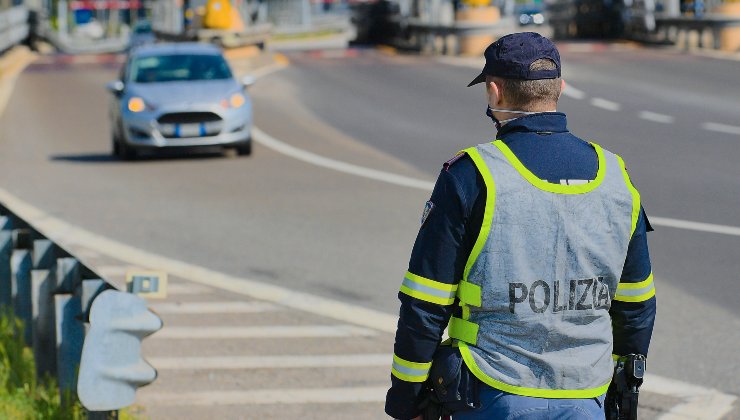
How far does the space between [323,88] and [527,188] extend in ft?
81.6

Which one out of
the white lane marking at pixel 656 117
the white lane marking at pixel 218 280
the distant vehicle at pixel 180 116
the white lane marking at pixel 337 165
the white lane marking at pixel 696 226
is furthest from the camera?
the white lane marking at pixel 656 117

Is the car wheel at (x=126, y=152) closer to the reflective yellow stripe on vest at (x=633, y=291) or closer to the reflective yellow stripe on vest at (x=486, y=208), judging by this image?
the reflective yellow stripe on vest at (x=633, y=291)

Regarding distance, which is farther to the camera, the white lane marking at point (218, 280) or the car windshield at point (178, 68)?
the car windshield at point (178, 68)

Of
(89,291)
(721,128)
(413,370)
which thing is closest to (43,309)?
(89,291)

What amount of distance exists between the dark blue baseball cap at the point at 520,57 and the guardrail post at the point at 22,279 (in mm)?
3889

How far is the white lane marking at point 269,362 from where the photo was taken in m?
7.57

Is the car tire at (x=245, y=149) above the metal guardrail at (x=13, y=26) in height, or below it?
below

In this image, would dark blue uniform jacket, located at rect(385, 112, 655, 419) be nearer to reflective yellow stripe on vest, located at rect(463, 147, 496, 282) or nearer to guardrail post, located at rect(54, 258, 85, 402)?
reflective yellow stripe on vest, located at rect(463, 147, 496, 282)

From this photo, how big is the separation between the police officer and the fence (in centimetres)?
230

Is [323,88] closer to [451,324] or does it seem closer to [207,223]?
[207,223]

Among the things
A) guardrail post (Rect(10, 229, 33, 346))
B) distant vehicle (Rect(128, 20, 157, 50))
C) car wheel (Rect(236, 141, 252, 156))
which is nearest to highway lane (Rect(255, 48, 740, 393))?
car wheel (Rect(236, 141, 252, 156))

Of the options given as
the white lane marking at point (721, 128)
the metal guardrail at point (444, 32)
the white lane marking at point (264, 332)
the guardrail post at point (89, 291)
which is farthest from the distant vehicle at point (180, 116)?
the metal guardrail at point (444, 32)

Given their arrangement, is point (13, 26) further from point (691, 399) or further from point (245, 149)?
point (691, 399)

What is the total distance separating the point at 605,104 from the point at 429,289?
805 inches
